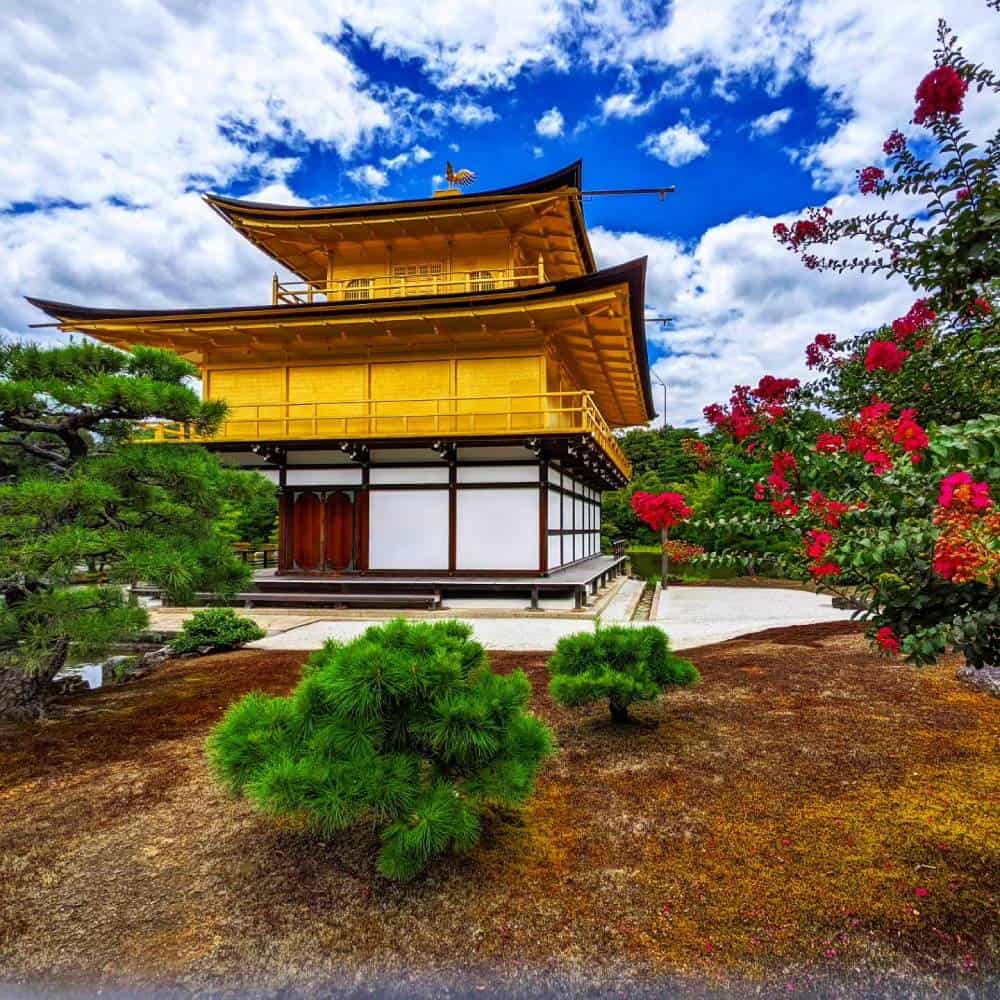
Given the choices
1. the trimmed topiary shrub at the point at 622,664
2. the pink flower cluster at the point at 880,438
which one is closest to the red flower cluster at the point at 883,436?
the pink flower cluster at the point at 880,438

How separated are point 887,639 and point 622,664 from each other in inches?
100

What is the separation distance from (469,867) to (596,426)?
11908 millimetres

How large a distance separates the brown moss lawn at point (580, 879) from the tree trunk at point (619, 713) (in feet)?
0.71

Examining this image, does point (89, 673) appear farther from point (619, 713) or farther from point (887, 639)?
point (887, 639)

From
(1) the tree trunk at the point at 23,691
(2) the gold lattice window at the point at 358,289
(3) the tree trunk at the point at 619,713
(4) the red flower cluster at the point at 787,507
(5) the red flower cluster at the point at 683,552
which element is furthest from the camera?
(2) the gold lattice window at the point at 358,289

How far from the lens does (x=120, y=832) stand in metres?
3.22

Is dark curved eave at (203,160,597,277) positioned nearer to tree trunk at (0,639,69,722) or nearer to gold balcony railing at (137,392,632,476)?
gold balcony railing at (137,392,632,476)

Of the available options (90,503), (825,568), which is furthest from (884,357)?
(90,503)

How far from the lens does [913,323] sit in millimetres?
3049

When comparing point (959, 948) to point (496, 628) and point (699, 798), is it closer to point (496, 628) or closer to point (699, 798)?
point (699, 798)

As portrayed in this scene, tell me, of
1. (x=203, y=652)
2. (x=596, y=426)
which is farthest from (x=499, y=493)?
(x=203, y=652)

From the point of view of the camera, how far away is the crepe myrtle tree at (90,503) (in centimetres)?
434

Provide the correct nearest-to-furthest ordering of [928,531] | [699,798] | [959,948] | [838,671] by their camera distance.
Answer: [928,531] → [959,948] → [699,798] → [838,671]

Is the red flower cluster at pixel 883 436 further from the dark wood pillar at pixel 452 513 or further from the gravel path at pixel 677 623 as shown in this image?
the dark wood pillar at pixel 452 513
